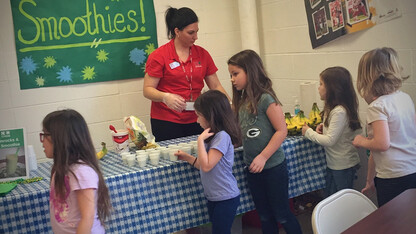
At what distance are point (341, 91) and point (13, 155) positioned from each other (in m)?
1.84

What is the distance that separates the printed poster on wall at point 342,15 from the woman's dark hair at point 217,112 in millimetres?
1378

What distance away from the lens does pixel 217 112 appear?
9.02 feet

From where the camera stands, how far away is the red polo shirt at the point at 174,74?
3.58 m

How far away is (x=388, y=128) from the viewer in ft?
8.66

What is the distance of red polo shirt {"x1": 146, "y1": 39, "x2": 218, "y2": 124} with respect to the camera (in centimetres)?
358

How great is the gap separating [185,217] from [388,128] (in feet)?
3.80

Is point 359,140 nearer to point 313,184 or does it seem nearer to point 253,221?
point 313,184

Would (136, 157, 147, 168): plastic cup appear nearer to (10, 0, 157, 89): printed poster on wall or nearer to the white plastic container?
the white plastic container

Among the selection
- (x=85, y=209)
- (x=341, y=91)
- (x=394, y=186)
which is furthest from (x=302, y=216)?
(x=85, y=209)

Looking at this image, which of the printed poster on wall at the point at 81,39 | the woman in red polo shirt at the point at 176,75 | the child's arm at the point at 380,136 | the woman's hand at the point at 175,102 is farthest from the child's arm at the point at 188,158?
the printed poster on wall at the point at 81,39

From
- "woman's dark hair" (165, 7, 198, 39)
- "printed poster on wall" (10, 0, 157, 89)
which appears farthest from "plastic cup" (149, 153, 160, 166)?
"printed poster on wall" (10, 0, 157, 89)

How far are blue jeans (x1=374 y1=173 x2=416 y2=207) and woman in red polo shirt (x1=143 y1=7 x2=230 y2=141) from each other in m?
1.33

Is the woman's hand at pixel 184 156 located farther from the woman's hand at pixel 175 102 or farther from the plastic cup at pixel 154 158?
the woman's hand at pixel 175 102

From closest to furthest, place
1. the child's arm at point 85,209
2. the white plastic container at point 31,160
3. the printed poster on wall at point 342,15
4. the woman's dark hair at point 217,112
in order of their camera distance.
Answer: the child's arm at point 85,209
the woman's dark hair at point 217,112
the white plastic container at point 31,160
the printed poster on wall at point 342,15
